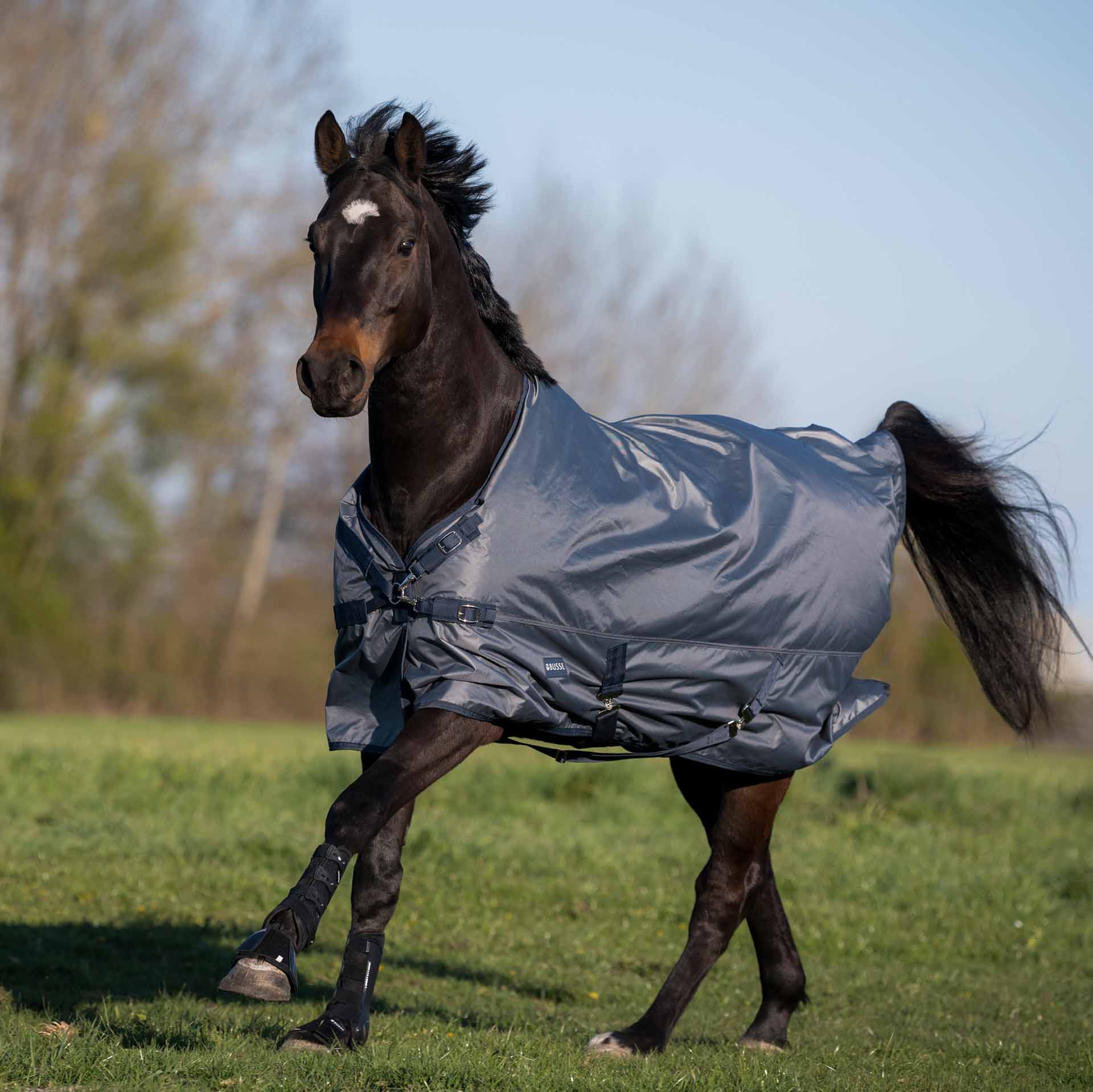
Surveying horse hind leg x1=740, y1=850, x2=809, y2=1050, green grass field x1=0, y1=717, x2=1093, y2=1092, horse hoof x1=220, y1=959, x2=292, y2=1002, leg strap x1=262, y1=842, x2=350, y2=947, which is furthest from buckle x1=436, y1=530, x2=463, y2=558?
horse hind leg x1=740, y1=850, x2=809, y2=1050

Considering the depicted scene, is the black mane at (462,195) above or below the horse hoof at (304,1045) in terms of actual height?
above

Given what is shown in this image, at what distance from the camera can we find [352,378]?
3.90 meters

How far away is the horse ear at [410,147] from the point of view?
4.37 m

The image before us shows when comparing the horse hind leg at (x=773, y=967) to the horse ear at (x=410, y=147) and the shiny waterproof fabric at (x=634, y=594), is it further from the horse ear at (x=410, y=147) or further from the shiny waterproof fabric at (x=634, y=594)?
the horse ear at (x=410, y=147)

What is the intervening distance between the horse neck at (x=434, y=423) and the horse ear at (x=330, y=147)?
0.33 meters

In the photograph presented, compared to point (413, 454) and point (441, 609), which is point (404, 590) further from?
point (413, 454)

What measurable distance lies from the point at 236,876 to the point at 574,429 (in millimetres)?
4654

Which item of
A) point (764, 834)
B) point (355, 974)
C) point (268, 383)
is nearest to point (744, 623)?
point (764, 834)

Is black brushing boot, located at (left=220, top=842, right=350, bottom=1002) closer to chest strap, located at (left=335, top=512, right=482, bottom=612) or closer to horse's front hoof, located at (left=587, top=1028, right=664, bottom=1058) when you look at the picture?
chest strap, located at (left=335, top=512, right=482, bottom=612)

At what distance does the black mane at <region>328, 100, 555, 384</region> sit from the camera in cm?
461

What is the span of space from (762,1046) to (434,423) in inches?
103

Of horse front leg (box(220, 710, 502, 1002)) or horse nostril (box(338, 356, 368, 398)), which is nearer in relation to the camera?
horse front leg (box(220, 710, 502, 1002))

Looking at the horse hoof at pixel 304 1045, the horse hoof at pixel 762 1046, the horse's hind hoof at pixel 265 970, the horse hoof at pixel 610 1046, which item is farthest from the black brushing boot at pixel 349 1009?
the horse hoof at pixel 762 1046

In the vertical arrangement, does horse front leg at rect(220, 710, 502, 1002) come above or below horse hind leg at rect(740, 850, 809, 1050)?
above
